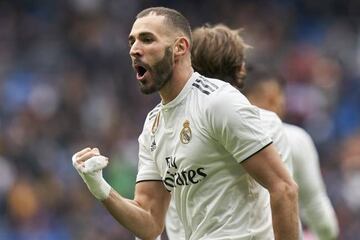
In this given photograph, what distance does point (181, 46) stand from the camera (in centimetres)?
539

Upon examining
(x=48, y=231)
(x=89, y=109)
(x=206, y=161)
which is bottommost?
(x=48, y=231)

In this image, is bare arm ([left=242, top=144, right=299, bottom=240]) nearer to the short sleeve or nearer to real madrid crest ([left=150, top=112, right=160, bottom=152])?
the short sleeve

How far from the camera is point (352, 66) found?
16.5m

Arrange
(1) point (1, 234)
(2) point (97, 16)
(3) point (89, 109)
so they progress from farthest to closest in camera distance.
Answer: (2) point (97, 16), (3) point (89, 109), (1) point (1, 234)

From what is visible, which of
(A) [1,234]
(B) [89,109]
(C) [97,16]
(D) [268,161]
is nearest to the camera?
(D) [268,161]

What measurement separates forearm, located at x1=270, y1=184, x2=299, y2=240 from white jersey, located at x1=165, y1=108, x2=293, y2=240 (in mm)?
969

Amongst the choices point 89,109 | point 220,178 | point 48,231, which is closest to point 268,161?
point 220,178

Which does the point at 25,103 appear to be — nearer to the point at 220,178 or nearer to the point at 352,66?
the point at 352,66

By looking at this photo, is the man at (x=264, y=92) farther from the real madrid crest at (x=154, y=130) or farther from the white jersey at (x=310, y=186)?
the real madrid crest at (x=154, y=130)

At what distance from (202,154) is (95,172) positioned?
48 cm

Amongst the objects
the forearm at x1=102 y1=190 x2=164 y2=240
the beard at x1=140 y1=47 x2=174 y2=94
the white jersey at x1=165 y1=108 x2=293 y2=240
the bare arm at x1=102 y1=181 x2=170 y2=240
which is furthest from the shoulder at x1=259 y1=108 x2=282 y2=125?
the beard at x1=140 y1=47 x2=174 y2=94

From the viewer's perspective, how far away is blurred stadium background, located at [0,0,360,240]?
46.3ft

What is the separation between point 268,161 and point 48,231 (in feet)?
30.2

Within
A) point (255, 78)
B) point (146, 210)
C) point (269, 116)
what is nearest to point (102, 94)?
point (255, 78)
